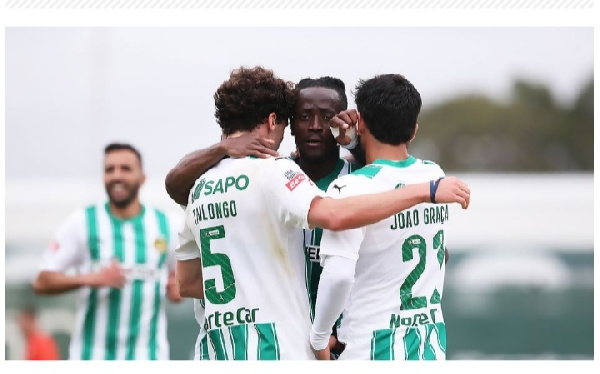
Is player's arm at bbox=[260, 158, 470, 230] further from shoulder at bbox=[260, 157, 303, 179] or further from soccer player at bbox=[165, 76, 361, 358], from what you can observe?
soccer player at bbox=[165, 76, 361, 358]

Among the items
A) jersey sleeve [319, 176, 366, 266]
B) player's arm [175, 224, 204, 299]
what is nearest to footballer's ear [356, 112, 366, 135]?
jersey sleeve [319, 176, 366, 266]

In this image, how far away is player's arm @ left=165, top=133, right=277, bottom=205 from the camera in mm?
4574

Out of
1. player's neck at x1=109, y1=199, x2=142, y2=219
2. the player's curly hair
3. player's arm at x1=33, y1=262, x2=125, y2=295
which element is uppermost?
the player's curly hair

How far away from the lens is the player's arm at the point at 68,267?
7.78 meters

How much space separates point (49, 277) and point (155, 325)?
83 cm

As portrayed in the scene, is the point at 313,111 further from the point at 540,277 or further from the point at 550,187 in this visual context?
the point at 550,187

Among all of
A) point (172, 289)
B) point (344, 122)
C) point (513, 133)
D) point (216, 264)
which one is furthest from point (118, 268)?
point (513, 133)

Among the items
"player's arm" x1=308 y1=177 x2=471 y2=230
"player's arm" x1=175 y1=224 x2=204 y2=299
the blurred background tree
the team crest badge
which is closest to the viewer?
"player's arm" x1=308 y1=177 x2=471 y2=230

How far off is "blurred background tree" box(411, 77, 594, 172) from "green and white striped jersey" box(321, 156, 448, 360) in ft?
107

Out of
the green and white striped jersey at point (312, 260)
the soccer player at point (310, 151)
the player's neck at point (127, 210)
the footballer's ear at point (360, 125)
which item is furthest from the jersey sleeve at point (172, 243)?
the footballer's ear at point (360, 125)

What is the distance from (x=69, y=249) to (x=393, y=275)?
417 centimetres

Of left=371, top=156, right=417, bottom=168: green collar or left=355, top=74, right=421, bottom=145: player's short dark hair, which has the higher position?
left=355, top=74, right=421, bottom=145: player's short dark hair

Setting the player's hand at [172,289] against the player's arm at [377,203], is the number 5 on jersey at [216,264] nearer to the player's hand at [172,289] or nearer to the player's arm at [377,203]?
the player's arm at [377,203]

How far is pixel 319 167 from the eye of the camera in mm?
5023
